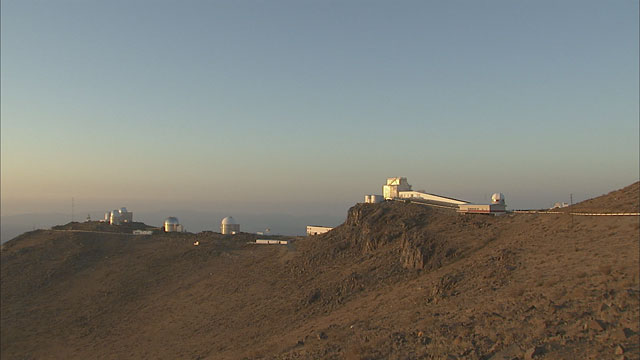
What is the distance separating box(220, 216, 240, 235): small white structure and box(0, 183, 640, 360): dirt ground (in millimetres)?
8333

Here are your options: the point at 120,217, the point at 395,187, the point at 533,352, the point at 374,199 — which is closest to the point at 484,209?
the point at 374,199

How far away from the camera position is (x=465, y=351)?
14789 millimetres

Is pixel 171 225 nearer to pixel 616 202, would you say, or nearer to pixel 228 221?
pixel 228 221

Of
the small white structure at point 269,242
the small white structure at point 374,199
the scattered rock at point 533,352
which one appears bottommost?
the scattered rock at point 533,352

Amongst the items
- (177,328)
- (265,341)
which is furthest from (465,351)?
(177,328)

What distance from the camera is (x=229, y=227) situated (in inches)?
2356

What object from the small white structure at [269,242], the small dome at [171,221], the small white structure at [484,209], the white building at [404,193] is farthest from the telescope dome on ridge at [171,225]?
the small white structure at [484,209]

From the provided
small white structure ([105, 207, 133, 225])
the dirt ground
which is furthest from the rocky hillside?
small white structure ([105, 207, 133, 225])

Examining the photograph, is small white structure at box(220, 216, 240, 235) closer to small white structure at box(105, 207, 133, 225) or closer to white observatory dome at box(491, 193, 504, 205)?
small white structure at box(105, 207, 133, 225)

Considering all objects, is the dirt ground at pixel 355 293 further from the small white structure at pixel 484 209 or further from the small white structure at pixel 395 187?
the small white structure at pixel 395 187

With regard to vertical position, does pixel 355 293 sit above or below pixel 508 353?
below

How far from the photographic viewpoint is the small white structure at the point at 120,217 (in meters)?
68.7

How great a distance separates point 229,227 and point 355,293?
3487 cm

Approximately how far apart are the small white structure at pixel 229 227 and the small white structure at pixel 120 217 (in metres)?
18.3
